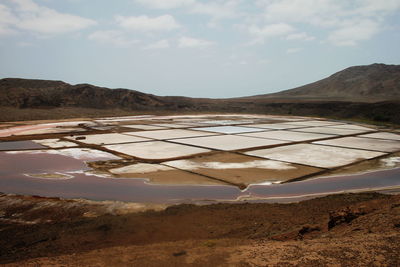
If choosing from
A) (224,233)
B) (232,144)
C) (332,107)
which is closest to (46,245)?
(224,233)

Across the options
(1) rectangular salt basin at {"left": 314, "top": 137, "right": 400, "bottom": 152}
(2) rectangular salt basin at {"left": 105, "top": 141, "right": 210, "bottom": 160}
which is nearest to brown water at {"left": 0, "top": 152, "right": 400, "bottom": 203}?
(2) rectangular salt basin at {"left": 105, "top": 141, "right": 210, "bottom": 160}

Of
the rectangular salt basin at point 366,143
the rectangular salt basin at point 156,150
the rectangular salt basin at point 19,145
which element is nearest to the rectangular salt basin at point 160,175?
the rectangular salt basin at point 156,150

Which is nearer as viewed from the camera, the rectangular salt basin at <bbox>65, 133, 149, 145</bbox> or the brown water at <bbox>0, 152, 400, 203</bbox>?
the brown water at <bbox>0, 152, 400, 203</bbox>

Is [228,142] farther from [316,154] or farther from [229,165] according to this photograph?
[229,165]

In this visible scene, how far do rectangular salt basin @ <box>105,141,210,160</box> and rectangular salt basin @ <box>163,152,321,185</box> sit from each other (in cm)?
126

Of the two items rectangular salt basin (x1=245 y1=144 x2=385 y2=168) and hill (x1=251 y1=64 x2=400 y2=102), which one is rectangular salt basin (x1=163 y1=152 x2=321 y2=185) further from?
hill (x1=251 y1=64 x2=400 y2=102)

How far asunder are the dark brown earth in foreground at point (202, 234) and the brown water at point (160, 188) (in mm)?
819

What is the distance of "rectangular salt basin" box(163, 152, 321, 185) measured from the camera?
11250 mm

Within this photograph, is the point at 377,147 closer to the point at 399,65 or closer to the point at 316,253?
the point at 316,253

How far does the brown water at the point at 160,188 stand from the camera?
9.30m

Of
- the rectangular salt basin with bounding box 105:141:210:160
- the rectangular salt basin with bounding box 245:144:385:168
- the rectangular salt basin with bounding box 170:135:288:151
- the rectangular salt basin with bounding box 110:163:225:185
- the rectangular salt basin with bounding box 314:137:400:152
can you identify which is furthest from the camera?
the rectangular salt basin with bounding box 170:135:288:151

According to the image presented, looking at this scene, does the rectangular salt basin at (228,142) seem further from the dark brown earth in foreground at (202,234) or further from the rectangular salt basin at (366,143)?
the dark brown earth in foreground at (202,234)

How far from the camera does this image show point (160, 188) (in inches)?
397

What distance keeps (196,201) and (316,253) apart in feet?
15.5
